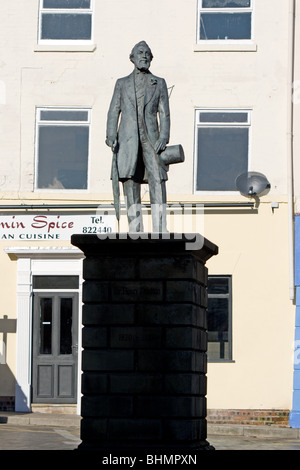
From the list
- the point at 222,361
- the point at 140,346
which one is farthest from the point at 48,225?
the point at 140,346

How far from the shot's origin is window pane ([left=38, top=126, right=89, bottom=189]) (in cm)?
2525

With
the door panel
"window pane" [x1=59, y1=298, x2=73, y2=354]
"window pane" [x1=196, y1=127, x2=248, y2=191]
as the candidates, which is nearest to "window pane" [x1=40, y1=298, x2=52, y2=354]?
the door panel

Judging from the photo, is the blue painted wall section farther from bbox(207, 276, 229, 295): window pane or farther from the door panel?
the door panel

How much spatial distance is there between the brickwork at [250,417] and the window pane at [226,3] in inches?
330

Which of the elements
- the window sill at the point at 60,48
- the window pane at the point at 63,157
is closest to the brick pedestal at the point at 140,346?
the window pane at the point at 63,157

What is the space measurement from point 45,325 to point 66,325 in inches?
17.0

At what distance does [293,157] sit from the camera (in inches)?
968

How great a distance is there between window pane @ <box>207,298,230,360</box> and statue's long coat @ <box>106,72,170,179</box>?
9.50 meters

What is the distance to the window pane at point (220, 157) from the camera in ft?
82.0

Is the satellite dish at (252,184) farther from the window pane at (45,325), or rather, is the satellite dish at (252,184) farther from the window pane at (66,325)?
the window pane at (45,325)

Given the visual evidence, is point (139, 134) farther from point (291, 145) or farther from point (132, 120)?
point (291, 145)

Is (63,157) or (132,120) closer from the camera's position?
(132,120)

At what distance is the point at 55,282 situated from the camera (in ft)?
82.3

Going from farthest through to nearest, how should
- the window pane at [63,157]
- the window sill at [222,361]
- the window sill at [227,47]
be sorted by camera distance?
1. the window pane at [63,157]
2. the window sill at [227,47]
3. the window sill at [222,361]
